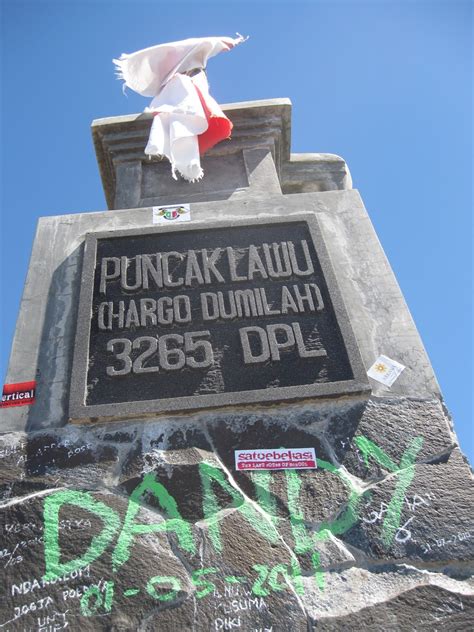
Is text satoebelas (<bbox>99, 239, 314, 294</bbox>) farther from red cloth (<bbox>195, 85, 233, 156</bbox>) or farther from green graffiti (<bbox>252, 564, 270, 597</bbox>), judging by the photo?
green graffiti (<bbox>252, 564, 270, 597</bbox>)

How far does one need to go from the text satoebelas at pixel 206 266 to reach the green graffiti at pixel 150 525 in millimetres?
1340

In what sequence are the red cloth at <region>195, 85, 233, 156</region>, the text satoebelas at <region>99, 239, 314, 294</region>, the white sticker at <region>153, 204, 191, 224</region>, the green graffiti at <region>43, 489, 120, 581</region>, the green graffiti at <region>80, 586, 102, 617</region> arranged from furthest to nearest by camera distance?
the red cloth at <region>195, 85, 233, 156</region> → the white sticker at <region>153, 204, 191, 224</region> → the text satoebelas at <region>99, 239, 314, 294</region> → the green graffiti at <region>43, 489, 120, 581</region> → the green graffiti at <region>80, 586, 102, 617</region>

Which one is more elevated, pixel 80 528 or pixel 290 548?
pixel 80 528

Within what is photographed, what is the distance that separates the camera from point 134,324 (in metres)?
3.37

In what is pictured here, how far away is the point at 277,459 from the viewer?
2.77 meters

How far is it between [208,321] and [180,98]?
2164 millimetres

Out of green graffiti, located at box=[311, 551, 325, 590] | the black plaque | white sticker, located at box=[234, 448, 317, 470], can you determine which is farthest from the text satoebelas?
green graffiti, located at box=[311, 551, 325, 590]

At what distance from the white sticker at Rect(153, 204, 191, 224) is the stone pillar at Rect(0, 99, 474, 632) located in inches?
0.6

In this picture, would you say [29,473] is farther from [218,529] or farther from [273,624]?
[273,624]

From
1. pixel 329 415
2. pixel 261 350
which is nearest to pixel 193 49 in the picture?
pixel 261 350

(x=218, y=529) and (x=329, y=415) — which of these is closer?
(x=218, y=529)

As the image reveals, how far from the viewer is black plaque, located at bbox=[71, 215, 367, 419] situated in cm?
304

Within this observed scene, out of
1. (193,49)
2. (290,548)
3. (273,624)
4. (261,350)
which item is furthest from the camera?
(193,49)

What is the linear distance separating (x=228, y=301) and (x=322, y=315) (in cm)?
58
